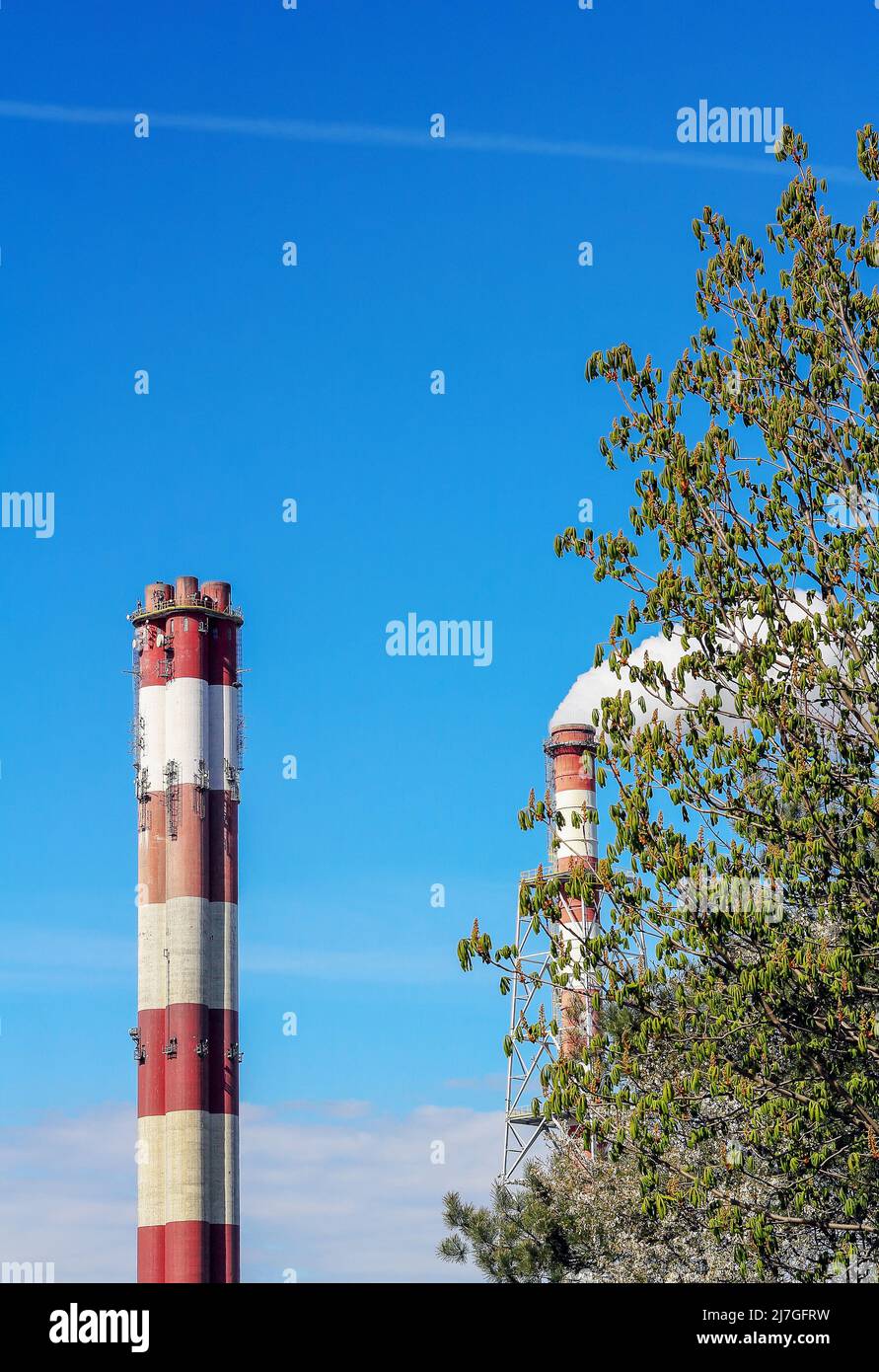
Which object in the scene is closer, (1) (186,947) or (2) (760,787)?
(2) (760,787)

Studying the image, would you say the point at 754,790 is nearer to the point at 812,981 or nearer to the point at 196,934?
the point at 812,981

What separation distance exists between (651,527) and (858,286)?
14.0 ft

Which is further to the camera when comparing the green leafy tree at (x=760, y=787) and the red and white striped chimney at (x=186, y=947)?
the red and white striped chimney at (x=186, y=947)

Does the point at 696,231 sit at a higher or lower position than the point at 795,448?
higher

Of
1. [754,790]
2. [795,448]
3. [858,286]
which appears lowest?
[754,790]

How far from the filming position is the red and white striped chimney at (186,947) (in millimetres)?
75188

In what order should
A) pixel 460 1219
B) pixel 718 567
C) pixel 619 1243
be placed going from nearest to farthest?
pixel 718 567
pixel 619 1243
pixel 460 1219

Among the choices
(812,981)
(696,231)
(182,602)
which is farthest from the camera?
(182,602)

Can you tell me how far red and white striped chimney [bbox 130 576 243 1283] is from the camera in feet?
247

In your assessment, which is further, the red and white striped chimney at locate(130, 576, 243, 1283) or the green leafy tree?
the red and white striped chimney at locate(130, 576, 243, 1283)

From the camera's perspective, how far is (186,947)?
252 feet
